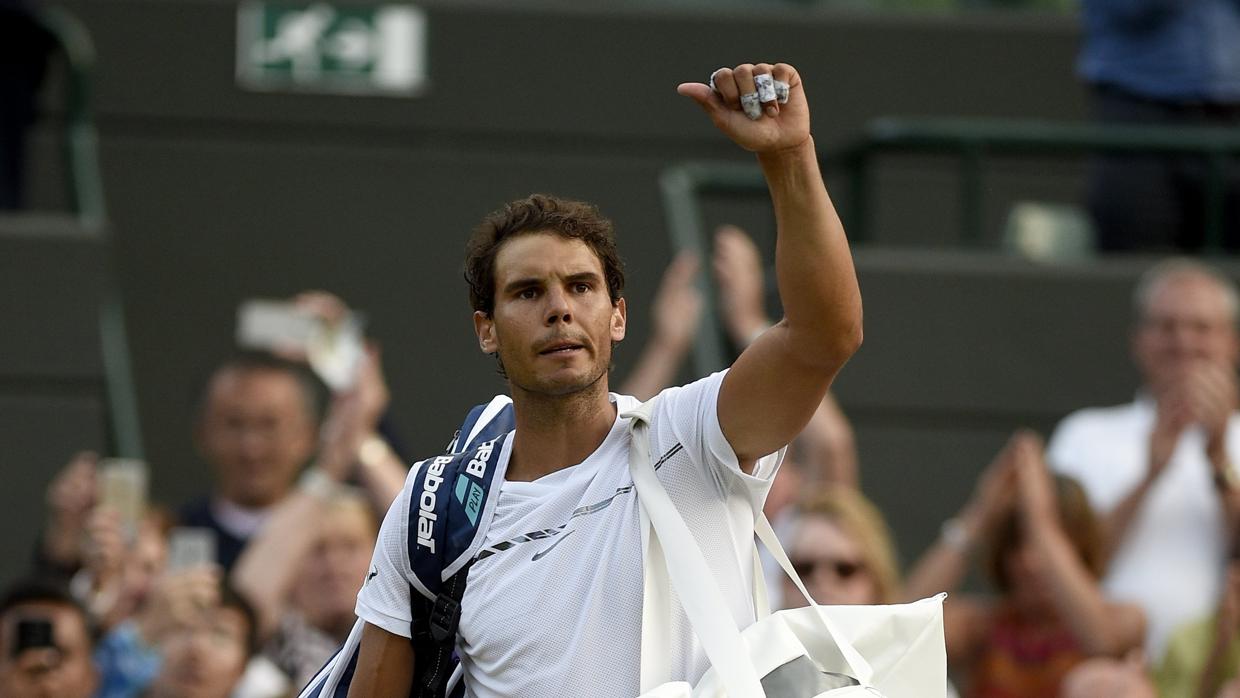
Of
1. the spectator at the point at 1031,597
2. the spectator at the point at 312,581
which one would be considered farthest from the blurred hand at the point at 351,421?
the spectator at the point at 1031,597

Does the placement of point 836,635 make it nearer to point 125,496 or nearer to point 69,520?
point 125,496

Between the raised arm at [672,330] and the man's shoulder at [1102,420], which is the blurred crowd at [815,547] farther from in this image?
the raised arm at [672,330]

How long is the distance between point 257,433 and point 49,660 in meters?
1.34

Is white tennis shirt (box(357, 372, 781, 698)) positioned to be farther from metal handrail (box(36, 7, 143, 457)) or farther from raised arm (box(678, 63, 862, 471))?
metal handrail (box(36, 7, 143, 457))

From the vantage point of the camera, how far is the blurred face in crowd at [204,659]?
626 cm

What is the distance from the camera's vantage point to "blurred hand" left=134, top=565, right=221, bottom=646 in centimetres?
639

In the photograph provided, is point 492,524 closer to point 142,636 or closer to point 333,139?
point 142,636

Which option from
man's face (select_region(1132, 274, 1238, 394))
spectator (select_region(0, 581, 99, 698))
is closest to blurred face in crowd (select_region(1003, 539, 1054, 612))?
man's face (select_region(1132, 274, 1238, 394))

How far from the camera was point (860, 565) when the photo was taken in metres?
6.15

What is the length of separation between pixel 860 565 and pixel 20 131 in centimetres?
428

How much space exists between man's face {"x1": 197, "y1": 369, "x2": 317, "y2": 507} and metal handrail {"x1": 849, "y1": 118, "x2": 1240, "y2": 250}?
2439 mm

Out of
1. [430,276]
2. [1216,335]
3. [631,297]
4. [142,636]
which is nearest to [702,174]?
[631,297]

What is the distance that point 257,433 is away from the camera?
23.8 ft

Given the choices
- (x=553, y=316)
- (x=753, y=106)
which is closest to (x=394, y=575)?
(x=553, y=316)
